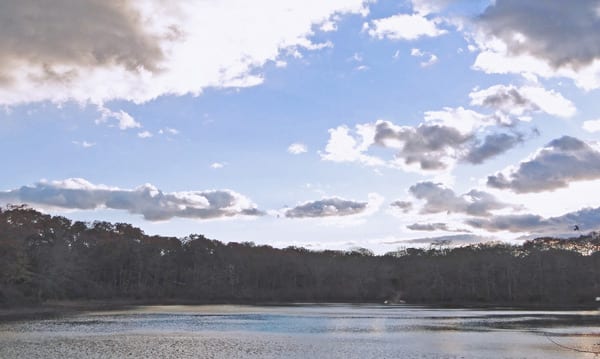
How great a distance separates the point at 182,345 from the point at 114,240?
113m

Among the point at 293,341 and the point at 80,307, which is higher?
the point at 80,307

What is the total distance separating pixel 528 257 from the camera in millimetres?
149125

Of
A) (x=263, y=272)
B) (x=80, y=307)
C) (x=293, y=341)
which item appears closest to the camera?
(x=293, y=341)

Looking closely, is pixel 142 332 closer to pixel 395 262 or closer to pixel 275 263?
pixel 275 263

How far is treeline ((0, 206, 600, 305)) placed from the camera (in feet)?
414

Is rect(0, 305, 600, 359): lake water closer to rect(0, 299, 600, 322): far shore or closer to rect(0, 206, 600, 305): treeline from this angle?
rect(0, 299, 600, 322): far shore

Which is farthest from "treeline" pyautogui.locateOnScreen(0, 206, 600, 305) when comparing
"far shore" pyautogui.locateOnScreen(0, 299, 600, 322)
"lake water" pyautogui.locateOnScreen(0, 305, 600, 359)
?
"lake water" pyautogui.locateOnScreen(0, 305, 600, 359)

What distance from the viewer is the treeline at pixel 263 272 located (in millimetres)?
126250

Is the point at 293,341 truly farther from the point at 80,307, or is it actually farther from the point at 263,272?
the point at 263,272

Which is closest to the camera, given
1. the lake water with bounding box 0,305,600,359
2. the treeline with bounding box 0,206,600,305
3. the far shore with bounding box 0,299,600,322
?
the lake water with bounding box 0,305,600,359

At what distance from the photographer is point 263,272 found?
160000 mm

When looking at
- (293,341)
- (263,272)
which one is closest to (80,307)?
(293,341)

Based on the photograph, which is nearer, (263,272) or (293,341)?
(293,341)

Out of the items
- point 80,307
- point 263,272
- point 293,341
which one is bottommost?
point 293,341
